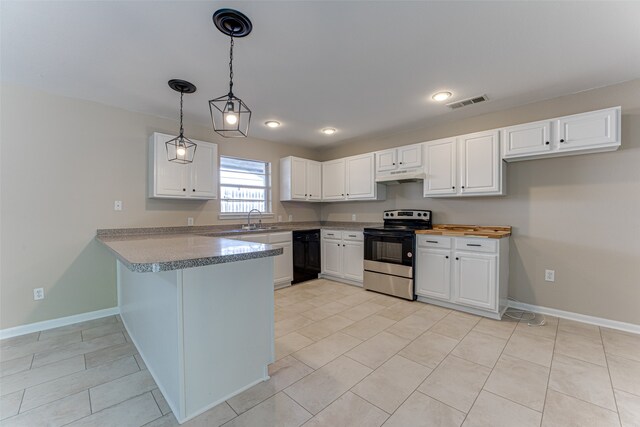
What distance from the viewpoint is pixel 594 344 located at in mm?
2375

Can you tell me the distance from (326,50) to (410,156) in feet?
7.24

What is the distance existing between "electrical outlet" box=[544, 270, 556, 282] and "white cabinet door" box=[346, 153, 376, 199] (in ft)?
7.65

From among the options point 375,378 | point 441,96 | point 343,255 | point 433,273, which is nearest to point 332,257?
point 343,255

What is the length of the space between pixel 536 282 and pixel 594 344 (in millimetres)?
849

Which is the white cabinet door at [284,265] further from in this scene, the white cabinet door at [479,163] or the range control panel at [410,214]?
the white cabinet door at [479,163]

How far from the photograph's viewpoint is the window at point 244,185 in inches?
169

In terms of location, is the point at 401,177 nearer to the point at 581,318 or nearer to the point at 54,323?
the point at 581,318

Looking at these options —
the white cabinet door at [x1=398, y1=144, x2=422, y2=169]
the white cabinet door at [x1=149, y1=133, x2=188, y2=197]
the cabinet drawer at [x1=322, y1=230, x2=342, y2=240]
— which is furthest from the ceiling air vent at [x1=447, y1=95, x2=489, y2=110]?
the white cabinet door at [x1=149, y1=133, x2=188, y2=197]

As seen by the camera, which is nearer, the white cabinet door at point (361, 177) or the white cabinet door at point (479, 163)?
the white cabinet door at point (479, 163)

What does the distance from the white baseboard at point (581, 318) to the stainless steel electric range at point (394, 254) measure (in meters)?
1.25

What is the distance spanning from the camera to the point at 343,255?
442 cm

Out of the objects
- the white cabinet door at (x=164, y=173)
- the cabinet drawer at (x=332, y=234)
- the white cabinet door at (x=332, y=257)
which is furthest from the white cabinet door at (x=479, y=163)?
the white cabinet door at (x=164, y=173)

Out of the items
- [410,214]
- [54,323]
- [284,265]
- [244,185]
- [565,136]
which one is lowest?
[54,323]

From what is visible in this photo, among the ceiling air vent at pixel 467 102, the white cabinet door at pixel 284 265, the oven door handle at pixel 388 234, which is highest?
the ceiling air vent at pixel 467 102
